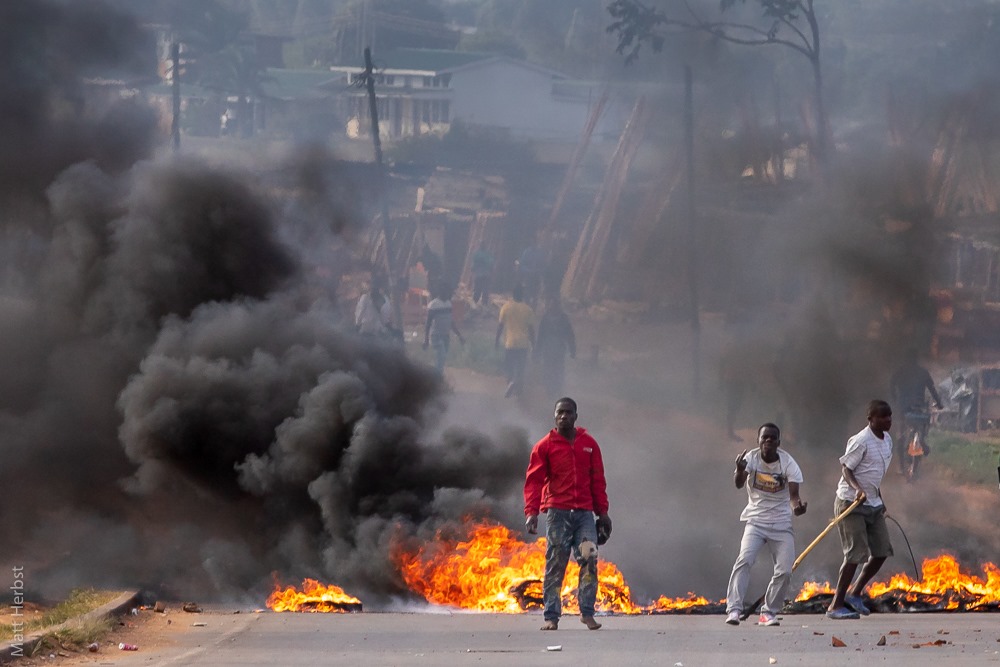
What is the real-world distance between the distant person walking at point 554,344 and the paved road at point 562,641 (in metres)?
13.9

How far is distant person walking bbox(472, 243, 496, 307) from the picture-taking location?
32.7m

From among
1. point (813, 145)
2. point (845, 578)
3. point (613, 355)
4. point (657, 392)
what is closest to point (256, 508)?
point (845, 578)

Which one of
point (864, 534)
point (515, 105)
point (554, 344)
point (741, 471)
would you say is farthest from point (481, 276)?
point (741, 471)

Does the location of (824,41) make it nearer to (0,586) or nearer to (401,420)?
(401,420)

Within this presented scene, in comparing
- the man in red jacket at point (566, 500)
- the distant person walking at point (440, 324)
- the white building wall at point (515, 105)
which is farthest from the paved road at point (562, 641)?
the white building wall at point (515, 105)

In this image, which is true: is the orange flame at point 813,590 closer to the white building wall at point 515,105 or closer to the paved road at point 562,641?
the paved road at point 562,641

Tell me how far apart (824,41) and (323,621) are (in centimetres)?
2814

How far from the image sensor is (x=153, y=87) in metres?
40.1

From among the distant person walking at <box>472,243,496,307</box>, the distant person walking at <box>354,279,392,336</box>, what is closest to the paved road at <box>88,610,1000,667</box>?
the distant person walking at <box>354,279,392,336</box>

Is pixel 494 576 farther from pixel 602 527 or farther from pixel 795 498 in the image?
pixel 795 498

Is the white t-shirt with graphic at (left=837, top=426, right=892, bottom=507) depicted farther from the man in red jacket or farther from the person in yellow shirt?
the person in yellow shirt

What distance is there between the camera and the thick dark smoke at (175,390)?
43.0 ft

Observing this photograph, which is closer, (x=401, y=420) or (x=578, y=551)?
(x=578, y=551)

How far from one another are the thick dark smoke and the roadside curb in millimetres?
1734
